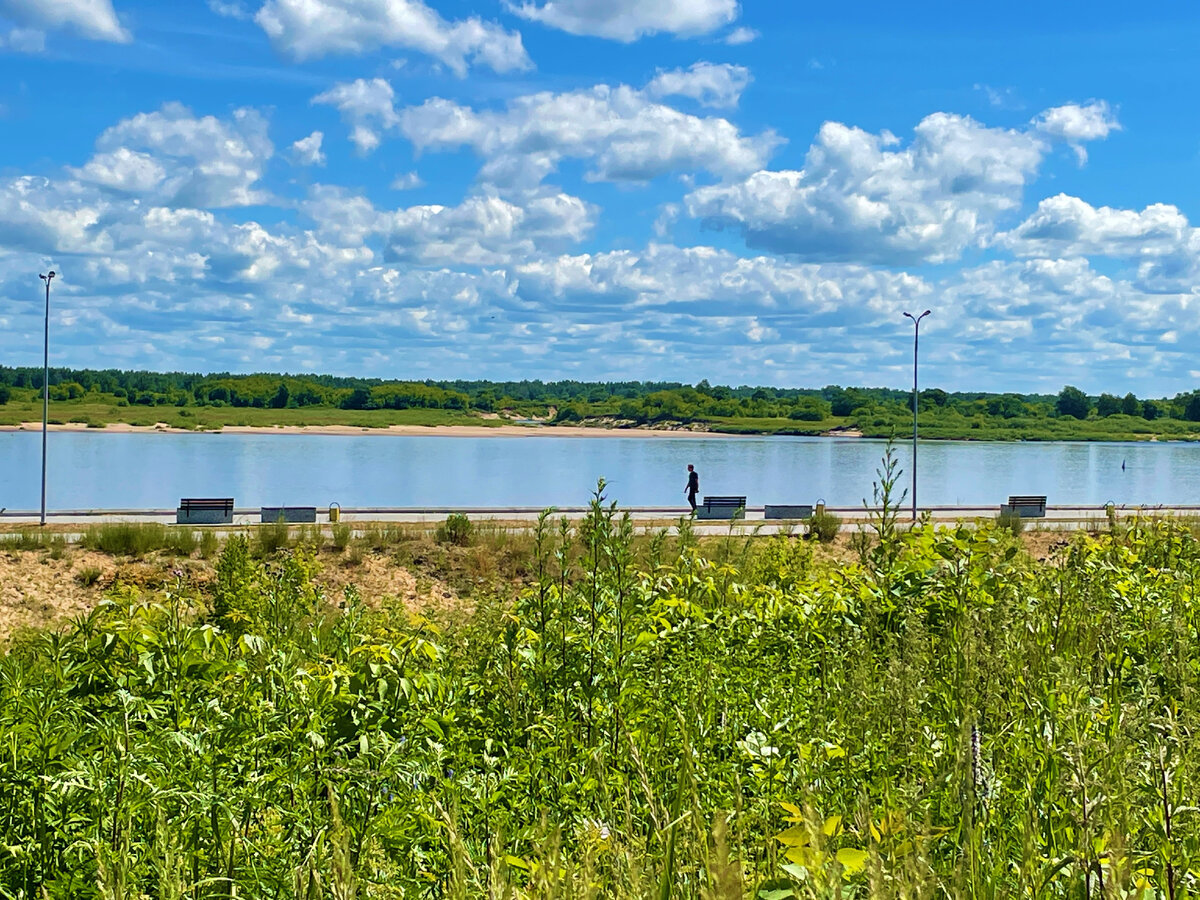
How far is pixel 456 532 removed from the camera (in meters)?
25.4

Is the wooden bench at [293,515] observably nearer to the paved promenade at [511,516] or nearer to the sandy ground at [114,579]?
the paved promenade at [511,516]

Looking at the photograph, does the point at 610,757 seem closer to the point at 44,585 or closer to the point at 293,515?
the point at 44,585

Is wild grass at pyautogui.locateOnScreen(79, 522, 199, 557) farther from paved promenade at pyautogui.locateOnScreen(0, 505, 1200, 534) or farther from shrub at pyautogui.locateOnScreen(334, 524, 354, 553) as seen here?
paved promenade at pyautogui.locateOnScreen(0, 505, 1200, 534)

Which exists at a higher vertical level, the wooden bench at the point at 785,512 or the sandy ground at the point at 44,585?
the wooden bench at the point at 785,512

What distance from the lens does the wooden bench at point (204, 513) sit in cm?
2925

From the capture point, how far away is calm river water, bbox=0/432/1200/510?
48.8m

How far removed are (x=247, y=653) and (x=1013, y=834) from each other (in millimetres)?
3332

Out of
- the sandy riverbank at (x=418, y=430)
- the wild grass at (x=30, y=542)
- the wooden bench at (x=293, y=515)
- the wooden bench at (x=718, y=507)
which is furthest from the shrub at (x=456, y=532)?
the sandy riverbank at (x=418, y=430)

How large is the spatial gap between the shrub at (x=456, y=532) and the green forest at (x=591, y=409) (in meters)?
102

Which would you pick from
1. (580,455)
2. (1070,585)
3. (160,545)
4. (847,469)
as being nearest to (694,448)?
(580,455)

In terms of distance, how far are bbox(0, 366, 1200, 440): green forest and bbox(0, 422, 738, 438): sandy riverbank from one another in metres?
4.28

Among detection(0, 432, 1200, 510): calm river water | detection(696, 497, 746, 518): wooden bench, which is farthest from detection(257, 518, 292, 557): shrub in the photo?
detection(0, 432, 1200, 510): calm river water

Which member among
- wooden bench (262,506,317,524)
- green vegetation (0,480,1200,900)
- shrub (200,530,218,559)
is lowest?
shrub (200,530,218,559)

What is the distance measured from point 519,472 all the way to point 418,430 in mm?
70585
